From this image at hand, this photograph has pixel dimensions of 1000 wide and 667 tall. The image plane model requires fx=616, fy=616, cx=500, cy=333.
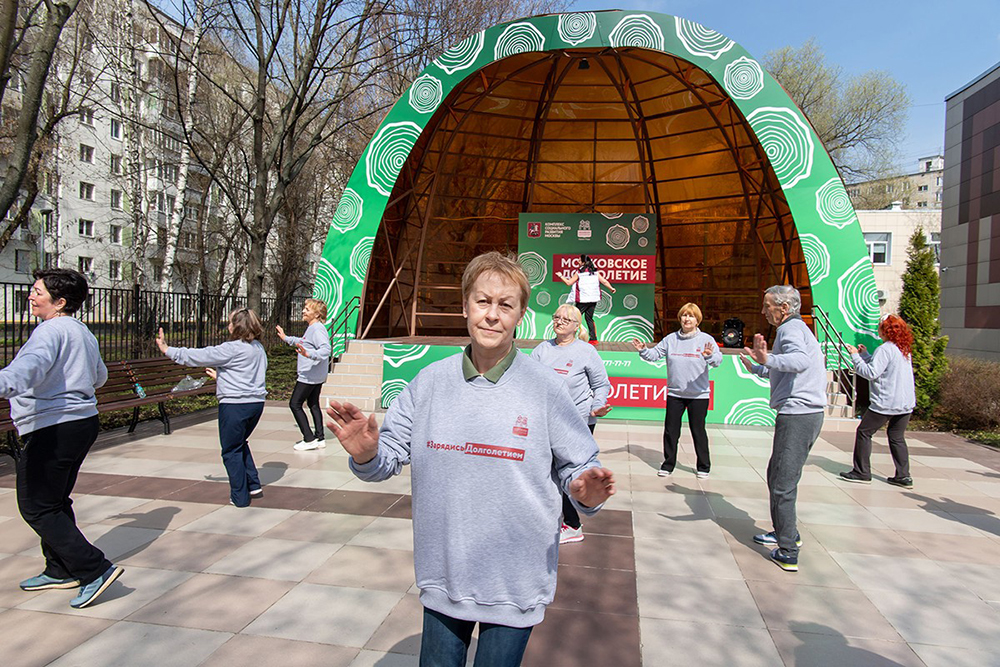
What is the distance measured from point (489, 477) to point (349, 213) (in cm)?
1192

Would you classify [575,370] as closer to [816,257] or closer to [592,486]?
[592,486]

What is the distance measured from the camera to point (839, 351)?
1116cm

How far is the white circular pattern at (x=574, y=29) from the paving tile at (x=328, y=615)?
11.6 meters

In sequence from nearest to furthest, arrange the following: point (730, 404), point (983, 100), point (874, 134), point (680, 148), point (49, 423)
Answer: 1. point (49, 423)
2. point (730, 404)
3. point (680, 148)
4. point (983, 100)
5. point (874, 134)

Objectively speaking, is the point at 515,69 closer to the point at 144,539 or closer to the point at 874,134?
the point at 144,539

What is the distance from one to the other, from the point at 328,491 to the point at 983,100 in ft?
111

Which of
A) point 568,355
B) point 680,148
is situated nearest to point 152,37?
point 680,148

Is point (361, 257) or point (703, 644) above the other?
point (361, 257)

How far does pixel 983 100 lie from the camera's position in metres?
27.5

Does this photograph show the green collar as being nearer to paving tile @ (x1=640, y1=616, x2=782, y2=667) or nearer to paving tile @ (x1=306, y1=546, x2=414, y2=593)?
paving tile @ (x1=640, y1=616, x2=782, y2=667)

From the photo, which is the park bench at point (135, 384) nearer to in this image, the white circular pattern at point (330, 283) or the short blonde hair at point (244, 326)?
the short blonde hair at point (244, 326)

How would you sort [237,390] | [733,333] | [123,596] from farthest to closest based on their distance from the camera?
[733,333], [237,390], [123,596]

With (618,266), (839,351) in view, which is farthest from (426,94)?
(839,351)

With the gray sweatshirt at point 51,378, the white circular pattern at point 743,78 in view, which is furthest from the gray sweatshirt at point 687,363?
the white circular pattern at point 743,78
